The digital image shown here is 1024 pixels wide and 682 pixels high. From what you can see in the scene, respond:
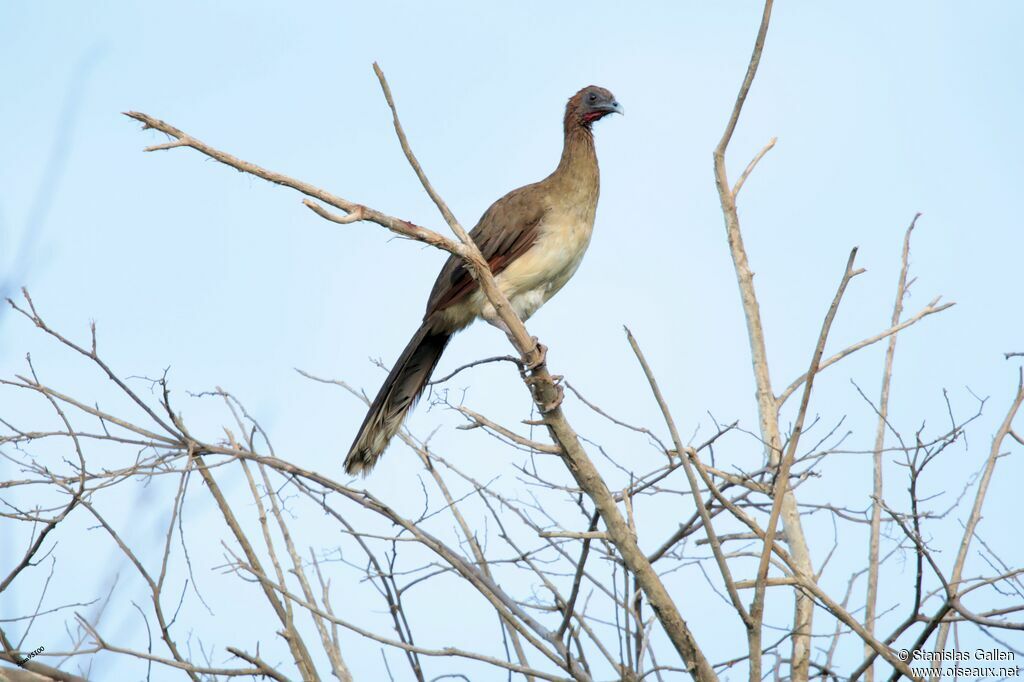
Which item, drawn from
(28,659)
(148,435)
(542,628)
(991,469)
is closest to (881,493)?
(991,469)

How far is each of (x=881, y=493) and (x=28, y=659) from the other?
3110mm

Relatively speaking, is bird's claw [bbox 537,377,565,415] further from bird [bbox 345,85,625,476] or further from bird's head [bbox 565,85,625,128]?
→ bird's head [bbox 565,85,625,128]

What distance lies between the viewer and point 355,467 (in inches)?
189

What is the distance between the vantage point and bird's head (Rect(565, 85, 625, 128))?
19.9 feet

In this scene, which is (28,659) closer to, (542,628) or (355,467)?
(542,628)

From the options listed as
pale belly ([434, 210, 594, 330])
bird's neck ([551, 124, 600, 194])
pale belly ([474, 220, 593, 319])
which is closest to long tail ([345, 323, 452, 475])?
pale belly ([434, 210, 594, 330])

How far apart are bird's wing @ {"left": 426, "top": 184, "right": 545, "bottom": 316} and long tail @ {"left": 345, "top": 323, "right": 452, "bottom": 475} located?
0.59 feet

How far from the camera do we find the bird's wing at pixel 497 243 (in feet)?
16.8

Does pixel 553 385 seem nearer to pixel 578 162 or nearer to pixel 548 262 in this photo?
pixel 548 262

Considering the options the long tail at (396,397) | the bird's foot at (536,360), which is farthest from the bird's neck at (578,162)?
the bird's foot at (536,360)

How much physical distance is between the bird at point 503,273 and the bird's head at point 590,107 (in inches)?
17.3

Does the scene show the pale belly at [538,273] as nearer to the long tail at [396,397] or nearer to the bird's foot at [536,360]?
the long tail at [396,397]

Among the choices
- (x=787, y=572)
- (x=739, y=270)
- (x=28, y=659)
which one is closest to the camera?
(x=28, y=659)

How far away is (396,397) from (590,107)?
86.4 inches
